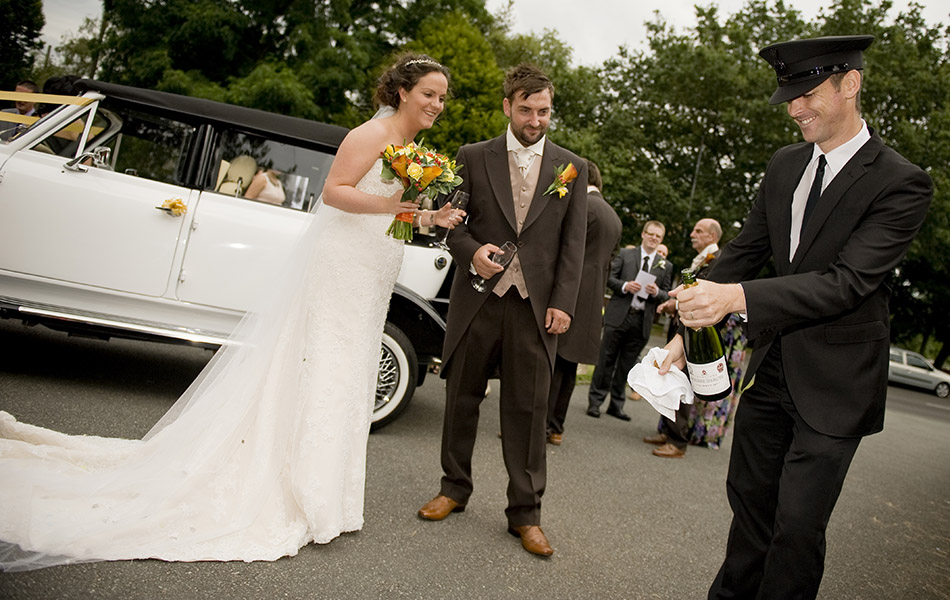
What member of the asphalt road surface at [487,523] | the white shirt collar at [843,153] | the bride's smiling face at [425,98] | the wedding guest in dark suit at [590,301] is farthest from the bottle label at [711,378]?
the wedding guest in dark suit at [590,301]

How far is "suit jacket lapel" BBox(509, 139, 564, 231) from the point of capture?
373 cm

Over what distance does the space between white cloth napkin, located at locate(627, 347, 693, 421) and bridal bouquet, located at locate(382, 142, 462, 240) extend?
1.38 meters

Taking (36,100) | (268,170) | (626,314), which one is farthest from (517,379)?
(36,100)

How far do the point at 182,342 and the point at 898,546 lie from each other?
5.35m

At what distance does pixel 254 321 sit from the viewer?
3.65 meters

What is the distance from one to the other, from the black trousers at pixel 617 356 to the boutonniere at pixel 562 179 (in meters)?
4.24

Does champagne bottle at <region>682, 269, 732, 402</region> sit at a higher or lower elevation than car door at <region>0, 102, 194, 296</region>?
higher

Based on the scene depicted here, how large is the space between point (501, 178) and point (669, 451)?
3838 millimetres

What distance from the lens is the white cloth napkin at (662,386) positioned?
8.63ft

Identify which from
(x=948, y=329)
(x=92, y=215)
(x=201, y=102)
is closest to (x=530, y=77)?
(x=201, y=102)

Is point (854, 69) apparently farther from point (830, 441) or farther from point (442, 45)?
point (442, 45)

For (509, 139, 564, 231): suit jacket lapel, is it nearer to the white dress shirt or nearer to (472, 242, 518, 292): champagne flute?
the white dress shirt

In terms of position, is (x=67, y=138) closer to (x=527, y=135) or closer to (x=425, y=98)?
(x=425, y=98)

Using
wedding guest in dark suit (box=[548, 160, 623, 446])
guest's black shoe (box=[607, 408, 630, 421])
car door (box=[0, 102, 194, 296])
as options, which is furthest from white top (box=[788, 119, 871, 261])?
guest's black shoe (box=[607, 408, 630, 421])
